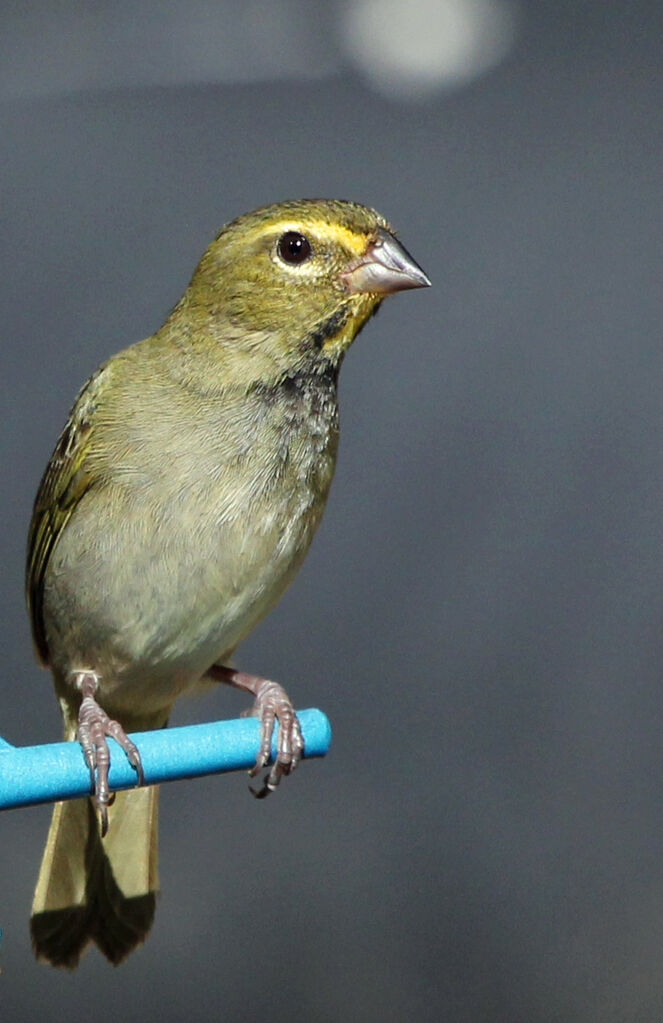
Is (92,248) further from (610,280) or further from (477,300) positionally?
(610,280)

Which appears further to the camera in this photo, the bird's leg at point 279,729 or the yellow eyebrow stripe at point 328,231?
the bird's leg at point 279,729

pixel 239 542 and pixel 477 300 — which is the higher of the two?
pixel 477 300

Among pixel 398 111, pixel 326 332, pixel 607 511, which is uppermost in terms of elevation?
pixel 398 111

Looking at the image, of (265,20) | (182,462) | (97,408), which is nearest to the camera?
→ (182,462)

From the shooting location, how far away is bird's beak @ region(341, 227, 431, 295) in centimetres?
201

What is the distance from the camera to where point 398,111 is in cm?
454

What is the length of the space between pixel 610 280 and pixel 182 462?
2955mm

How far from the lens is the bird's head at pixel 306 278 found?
6.66ft

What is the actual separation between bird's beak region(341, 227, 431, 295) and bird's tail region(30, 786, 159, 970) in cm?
101

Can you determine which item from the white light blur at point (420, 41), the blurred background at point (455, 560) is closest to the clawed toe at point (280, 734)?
the blurred background at point (455, 560)

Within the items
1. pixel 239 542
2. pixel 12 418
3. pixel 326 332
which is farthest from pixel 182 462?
pixel 12 418

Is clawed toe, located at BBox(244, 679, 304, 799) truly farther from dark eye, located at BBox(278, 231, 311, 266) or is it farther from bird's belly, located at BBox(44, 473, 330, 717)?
dark eye, located at BBox(278, 231, 311, 266)

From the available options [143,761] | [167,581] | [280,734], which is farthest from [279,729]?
[143,761]

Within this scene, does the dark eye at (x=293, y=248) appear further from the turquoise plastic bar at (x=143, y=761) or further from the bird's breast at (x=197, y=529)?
the turquoise plastic bar at (x=143, y=761)
